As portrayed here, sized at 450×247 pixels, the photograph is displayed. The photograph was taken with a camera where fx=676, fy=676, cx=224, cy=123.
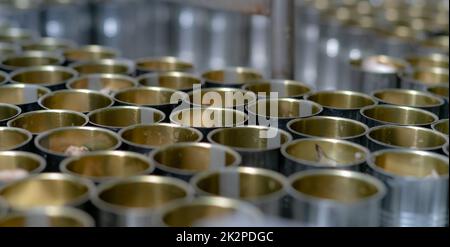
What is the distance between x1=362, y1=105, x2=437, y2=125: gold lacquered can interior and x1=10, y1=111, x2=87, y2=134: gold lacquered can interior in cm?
58

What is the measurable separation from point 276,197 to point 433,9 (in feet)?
6.03

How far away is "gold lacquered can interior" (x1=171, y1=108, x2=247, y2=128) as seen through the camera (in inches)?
52.0

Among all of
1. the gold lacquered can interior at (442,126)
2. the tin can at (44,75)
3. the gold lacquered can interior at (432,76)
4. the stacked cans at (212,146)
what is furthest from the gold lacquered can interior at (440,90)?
the tin can at (44,75)

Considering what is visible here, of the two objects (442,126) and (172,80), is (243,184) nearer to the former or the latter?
(442,126)

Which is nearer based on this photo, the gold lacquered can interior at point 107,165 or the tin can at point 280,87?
the gold lacquered can interior at point 107,165

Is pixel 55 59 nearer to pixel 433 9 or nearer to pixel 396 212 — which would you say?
pixel 396 212

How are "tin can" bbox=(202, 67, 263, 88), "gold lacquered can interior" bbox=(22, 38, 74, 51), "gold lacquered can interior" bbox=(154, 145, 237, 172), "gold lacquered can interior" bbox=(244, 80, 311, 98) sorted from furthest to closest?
1. "gold lacquered can interior" bbox=(22, 38, 74, 51)
2. "tin can" bbox=(202, 67, 263, 88)
3. "gold lacquered can interior" bbox=(244, 80, 311, 98)
4. "gold lacquered can interior" bbox=(154, 145, 237, 172)

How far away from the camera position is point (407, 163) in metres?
1.16

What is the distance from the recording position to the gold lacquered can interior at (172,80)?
1605mm

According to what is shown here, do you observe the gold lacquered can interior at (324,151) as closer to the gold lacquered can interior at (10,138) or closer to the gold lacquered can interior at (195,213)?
the gold lacquered can interior at (195,213)

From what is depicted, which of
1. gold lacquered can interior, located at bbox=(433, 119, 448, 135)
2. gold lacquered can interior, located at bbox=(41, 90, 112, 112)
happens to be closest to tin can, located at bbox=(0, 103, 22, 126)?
gold lacquered can interior, located at bbox=(41, 90, 112, 112)

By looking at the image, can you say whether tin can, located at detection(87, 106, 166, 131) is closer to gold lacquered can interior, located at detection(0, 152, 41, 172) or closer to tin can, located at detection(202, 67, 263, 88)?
gold lacquered can interior, located at detection(0, 152, 41, 172)

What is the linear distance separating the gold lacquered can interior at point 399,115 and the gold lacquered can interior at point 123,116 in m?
0.43
